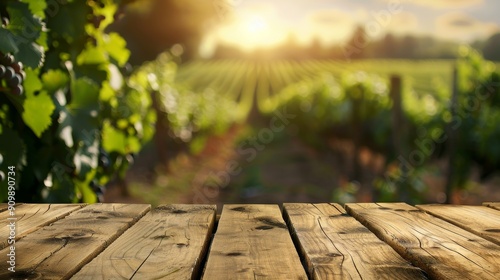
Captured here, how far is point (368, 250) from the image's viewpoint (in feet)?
5.79

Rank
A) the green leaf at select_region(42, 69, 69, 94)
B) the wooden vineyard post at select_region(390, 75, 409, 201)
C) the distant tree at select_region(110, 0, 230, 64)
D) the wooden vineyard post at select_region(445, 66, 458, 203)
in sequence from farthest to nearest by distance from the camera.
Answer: the distant tree at select_region(110, 0, 230, 64) < the wooden vineyard post at select_region(390, 75, 409, 201) < the wooden vineyard post at select_region(445, 66, 458, 203) < the green leaf at select_region(42, 69, 69, 94)

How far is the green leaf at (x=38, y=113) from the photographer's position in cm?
304

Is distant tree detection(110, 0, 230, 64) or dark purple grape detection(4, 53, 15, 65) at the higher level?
distant tree detection(110, 0, 230, 64)

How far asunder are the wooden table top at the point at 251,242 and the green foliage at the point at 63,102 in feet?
2.34

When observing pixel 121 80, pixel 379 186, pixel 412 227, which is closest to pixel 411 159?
pixel 379 186

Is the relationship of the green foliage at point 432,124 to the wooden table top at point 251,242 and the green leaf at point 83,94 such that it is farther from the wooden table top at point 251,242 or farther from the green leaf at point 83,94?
the wooden table top at point 251,242

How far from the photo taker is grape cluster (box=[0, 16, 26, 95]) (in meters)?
2.81

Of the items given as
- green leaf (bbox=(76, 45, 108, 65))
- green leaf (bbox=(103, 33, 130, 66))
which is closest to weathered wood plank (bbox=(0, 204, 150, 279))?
green leaf (bbox=(76, 45, 108, 65))

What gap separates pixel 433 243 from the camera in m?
1.85

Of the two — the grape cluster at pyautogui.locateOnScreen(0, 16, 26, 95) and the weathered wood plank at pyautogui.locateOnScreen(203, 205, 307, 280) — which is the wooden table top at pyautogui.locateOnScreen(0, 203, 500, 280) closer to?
the weathered wood plank at pyautogui.locateOnScreen(203, 205, 307, 280)

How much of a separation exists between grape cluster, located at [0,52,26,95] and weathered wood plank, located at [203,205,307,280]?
1.18 meters

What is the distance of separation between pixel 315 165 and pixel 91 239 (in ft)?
48.2

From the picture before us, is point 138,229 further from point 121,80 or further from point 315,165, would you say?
point 315,165

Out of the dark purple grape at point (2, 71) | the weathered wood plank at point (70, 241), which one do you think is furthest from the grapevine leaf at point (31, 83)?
the weathered wood plank at point (70, 241)
